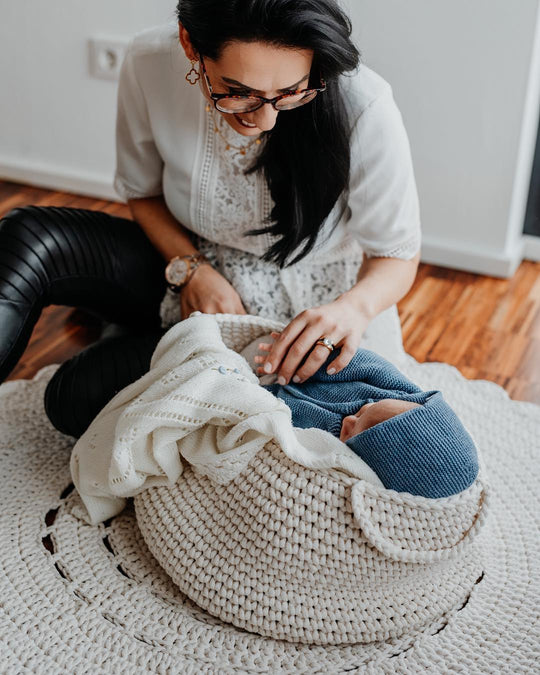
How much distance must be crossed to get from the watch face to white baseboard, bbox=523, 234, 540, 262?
1073 mm

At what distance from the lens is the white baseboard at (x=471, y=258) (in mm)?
2100

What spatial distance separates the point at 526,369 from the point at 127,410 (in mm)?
963

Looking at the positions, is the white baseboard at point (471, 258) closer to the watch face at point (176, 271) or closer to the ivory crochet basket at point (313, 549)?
the watch face at point (176, 271)

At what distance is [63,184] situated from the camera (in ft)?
8.07

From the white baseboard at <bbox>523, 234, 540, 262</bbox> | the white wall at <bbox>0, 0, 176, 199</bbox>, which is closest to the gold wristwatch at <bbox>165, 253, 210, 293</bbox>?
the white wall at <bbox>0, 0, 176, 199</bbox>

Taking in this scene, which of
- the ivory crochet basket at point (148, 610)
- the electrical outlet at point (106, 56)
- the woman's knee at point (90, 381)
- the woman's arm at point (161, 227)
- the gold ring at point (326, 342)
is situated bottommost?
the ivory crochet basket at point (148, 610)

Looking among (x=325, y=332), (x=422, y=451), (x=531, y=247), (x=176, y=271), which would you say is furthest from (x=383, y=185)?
(x=531, y=247)

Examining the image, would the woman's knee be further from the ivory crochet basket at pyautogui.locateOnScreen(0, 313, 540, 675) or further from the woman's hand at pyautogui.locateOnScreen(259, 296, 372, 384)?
the woman's hand at pyautogui.locateOnScreen(259, 296, 372, 384)

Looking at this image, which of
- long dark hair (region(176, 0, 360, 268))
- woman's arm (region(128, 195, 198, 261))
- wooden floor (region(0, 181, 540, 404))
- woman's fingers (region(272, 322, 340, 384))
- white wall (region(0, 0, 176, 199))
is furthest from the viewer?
white wall (region(0, 0, 176, 199))

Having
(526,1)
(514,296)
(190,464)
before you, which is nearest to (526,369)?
(514,296)

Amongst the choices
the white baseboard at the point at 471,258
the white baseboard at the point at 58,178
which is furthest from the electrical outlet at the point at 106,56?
the white baseboard at the point at 471,258

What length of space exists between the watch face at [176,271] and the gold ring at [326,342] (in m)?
0.31

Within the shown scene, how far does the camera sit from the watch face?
146cm

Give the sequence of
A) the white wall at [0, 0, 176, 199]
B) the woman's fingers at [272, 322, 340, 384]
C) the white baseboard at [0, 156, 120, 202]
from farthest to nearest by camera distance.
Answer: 1. the white baseboard at [0, 156, 120, 202]
2. the white wall at [0, 0, 176, 199]
3. the woman's fingers at [272, 322, 340, 384]
